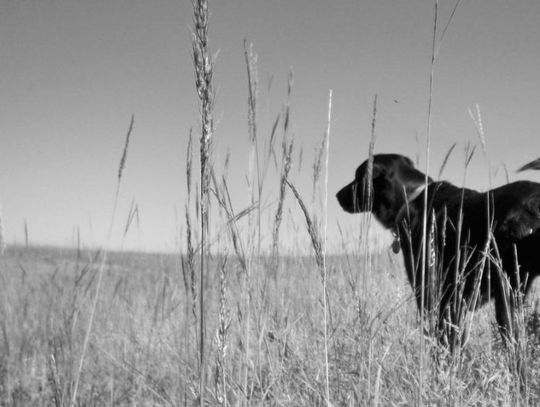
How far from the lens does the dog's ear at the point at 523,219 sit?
3.10m

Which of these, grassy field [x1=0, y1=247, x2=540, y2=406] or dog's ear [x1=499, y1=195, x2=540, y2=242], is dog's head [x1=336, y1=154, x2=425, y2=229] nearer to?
grassy field [x1=0, y1=247, x2=540, y2=406]

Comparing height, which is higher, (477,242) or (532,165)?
(532,165)

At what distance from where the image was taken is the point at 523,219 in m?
3.11

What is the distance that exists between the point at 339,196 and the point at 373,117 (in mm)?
3920

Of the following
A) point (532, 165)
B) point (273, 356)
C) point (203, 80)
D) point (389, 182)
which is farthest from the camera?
point (389, 182)

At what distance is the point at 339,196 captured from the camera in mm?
5246

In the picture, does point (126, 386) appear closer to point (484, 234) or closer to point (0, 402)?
point (0, 402)

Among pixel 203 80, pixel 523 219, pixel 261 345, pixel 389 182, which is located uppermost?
pixel 389 182

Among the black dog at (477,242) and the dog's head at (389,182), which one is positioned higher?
the dog's head at (389,182)

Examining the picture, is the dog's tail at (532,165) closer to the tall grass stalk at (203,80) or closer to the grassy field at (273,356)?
the grassy field at (273,356)

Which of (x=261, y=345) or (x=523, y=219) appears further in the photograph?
(x=523, y=219)

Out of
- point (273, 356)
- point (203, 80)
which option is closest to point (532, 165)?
point (273, 356)

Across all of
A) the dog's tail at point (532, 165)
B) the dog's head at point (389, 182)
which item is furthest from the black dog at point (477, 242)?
the dog's tail at point (532, 165)

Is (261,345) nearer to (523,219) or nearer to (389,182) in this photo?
(523,219)
